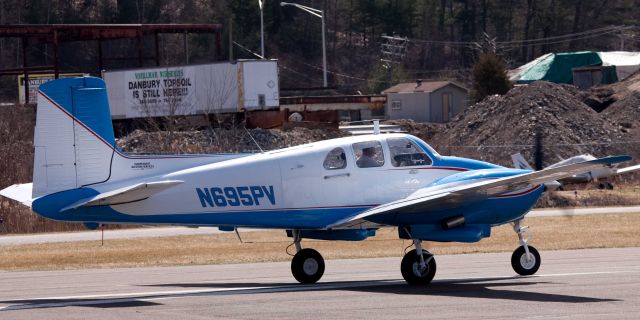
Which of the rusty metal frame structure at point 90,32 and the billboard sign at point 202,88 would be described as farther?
the rusty metal frame structure at point 90,32

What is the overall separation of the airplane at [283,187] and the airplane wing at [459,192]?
26 millimetres

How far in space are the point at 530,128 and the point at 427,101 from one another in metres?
28.2

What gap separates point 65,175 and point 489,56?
211ft

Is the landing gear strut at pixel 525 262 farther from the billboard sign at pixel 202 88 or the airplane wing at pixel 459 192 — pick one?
the billboard sign at pixel 202 88

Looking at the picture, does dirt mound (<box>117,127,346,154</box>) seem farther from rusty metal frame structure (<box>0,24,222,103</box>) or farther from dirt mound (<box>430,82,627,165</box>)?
rusty metal frame structure (<box>0,24,222,103</box>)

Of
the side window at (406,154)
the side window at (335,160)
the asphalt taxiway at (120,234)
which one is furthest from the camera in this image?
the asphalt taxiway at (120,234)

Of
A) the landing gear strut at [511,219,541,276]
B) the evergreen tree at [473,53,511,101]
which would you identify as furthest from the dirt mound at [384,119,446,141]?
the landing gear strut at [511,219,541,276]

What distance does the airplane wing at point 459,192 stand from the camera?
17.0m

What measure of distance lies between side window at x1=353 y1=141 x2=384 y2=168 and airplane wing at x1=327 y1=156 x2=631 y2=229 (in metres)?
0.80

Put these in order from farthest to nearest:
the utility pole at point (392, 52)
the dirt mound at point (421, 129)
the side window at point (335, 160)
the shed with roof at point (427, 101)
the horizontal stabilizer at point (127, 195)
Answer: the utility pole at point (392, 52)
the shed with roof at point (427, 101)
the dirt mound at point (421, 129)
the side window at point (335, 160)
the horizontal stabilizer at point (127, 195)

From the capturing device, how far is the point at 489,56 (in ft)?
257

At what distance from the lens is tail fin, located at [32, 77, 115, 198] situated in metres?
16.9

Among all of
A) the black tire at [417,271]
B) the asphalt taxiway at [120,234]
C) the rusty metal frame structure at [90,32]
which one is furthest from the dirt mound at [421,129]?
the black tire at [417,271]

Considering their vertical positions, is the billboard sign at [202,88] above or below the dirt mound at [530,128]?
above
